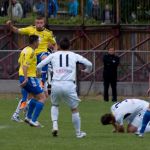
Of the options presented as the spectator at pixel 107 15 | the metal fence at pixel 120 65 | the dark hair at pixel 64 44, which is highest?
the dark hair at pixel 64 44

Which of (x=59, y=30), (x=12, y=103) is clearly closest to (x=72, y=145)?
(x=12, y=103)

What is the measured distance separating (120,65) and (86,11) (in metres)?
3.94

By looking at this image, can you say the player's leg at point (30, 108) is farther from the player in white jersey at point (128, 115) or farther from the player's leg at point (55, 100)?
the player's leg at point (55, 100)

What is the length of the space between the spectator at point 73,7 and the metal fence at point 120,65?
2976 mm

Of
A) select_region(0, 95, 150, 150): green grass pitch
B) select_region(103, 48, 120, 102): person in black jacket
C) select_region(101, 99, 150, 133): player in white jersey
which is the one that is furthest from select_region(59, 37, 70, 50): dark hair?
select_region(103, 48, 120, 102): person in black jacket

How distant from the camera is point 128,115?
18.1 meters

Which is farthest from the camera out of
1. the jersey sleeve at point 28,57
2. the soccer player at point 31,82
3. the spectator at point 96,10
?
the spectator at point 96,10

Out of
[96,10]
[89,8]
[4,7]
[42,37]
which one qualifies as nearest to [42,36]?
[42,37]

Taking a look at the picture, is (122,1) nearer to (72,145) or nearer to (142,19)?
(142,19)

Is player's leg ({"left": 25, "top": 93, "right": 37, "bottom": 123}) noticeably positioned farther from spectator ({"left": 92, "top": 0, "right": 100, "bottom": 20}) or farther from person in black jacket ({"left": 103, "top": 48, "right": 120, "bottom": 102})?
spectator ({"left": 92, "top": 0, "right": 100, "bottom": 20})

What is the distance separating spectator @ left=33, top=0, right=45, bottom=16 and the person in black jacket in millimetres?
5632

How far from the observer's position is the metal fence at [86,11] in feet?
115

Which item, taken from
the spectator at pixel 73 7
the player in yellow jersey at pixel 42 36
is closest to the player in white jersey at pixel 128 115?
the player in yellow jersey at pixel 42 36

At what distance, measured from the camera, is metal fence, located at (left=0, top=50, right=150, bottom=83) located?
106 feet
